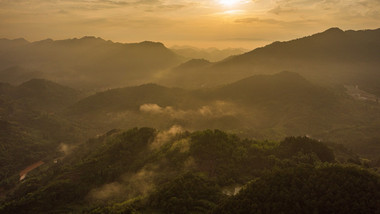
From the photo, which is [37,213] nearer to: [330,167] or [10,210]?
[10,210]

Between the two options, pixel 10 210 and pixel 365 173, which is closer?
pixel 365 173

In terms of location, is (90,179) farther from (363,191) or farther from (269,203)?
(363,191)

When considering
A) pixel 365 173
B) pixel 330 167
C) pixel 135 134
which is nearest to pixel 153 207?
pixel 330 167

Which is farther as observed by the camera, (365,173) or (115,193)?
(115,193)

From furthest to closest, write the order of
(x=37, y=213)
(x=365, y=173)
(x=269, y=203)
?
(x=37, y=213)
(x=365, y=173)
(x=269, y=203)

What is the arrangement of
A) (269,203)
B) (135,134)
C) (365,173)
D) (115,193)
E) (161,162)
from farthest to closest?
1. (135,134)
2. (161,162)
3. (115,193)
4. (365,173)
5. (269,203)

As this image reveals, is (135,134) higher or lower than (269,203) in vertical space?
lower

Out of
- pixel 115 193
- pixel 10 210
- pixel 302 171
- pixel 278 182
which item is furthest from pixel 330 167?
pixel 10 210

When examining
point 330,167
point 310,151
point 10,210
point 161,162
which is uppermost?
point 330,167

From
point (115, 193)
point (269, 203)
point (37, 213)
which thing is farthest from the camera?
point (115, 193)
